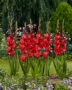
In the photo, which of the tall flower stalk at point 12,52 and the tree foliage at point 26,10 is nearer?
the tall flower stalk at point 12,52

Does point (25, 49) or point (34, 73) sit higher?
point (25, 49)

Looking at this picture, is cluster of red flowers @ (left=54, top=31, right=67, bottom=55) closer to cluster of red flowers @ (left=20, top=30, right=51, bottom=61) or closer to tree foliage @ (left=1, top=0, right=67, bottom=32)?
cluster of red flowers @ (left=20, top=30, right=51, bottom=61)

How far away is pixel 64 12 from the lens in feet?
42.5

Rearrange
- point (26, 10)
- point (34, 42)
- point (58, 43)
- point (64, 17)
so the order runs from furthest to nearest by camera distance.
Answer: point (26, 10)
point (64, 17)
point (58, 43)
point (34, 42)

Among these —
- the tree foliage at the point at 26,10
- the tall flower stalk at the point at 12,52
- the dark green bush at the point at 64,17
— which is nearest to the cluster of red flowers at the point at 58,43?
the tall flower stalk at the point at 12,52

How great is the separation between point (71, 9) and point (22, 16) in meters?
3.23

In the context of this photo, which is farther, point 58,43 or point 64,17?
point 64,17

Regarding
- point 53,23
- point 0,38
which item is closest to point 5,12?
point 0,38

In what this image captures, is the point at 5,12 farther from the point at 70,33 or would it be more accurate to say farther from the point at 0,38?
the point at 70,33

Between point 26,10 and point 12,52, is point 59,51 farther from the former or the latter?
point 26,10

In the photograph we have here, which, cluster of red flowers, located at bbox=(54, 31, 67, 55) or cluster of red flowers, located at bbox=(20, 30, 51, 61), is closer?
cluster of red flowers, located at bbox=(20, 30, 51, 61)

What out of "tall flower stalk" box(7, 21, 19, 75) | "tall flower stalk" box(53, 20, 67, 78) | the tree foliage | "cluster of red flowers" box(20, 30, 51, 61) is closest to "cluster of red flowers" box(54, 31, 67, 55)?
"tall flower stalk" box(53, 20, 67, 78)

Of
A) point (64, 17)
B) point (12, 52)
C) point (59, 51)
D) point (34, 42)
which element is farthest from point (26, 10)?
point (34, 42)

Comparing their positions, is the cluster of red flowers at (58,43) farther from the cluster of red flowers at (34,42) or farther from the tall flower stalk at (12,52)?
the tall flower stalk at (12,52)
